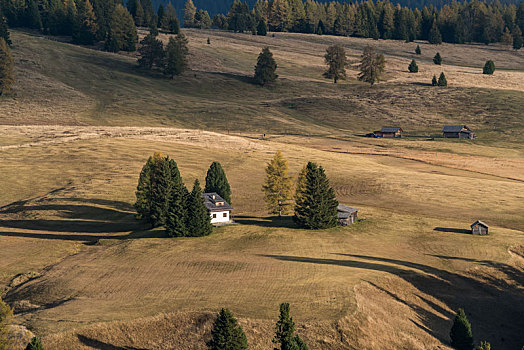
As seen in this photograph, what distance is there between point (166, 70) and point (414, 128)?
80838mm

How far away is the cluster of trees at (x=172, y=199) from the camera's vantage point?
63.2 metres

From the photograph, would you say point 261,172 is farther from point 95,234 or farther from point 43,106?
point 43,106

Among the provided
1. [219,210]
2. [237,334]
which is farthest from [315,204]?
[237,334]

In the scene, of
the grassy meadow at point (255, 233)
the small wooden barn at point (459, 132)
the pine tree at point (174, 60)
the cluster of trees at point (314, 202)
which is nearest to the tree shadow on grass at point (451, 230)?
the grassy meadow at point (255, 233)

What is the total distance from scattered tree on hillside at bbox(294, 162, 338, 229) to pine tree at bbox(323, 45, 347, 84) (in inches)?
5163

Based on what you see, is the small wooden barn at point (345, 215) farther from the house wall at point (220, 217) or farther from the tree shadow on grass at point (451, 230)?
the house wall at point (220, 217)

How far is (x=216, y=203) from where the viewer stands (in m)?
68.6

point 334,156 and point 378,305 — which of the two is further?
point 334,156

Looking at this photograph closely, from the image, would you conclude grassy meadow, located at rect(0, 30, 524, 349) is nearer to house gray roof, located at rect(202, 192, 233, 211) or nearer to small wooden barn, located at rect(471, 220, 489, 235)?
small wooden barn, located at rect(471, 220, 489, 235)

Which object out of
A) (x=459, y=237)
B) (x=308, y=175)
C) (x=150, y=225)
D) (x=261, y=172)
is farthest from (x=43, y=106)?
(x=459, y=237)

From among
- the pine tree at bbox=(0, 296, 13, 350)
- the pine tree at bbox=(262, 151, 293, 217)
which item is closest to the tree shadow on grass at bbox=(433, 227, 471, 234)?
the pine tree at bbox=(262, 151, 293, 217)

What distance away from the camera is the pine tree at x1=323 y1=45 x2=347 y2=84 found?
19188 centimetres

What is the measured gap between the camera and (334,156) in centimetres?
10812

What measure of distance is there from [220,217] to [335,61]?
442 ft
